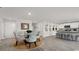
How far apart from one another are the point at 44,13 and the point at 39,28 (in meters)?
0.32

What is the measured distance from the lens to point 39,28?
188 cm

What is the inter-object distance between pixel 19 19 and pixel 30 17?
0.73ft

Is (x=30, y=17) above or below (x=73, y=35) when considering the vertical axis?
above

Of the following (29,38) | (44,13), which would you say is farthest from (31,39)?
(44,13)

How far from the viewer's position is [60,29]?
190 cm

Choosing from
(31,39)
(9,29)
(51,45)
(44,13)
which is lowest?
(51,45)

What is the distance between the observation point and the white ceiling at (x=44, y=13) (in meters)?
1.82

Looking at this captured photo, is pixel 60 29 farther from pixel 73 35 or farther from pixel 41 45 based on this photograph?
pixel 41 45

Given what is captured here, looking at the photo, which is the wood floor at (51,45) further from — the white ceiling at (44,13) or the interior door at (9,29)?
the white ceiling at (44,13)

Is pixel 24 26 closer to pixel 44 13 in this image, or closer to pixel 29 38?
pixel 29 38

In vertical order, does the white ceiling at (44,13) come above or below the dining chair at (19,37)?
above

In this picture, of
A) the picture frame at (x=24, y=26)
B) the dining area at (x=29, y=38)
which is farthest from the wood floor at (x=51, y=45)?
the picture frame at (x=24, y=26)
